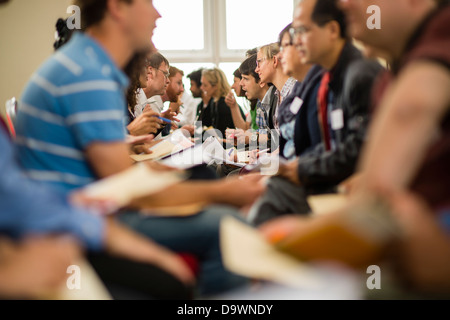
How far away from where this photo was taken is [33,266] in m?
0.52

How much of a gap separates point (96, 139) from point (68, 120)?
6 centimetres

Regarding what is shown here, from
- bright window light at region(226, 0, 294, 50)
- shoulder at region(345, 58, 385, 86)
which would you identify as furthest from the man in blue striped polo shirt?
bright window light at region(226, 0, 294, 50)

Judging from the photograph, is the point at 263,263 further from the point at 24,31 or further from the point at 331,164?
the point at 24,31

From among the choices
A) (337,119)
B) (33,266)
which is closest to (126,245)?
(33,266)

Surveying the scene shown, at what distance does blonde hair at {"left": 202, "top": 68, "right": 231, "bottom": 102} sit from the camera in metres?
4.99

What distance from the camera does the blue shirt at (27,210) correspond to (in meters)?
0.52

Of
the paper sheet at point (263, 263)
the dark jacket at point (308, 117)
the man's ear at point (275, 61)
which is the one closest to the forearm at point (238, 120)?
the man's ear at point (275, 61)

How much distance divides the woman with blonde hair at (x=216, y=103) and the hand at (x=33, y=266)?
160 inches

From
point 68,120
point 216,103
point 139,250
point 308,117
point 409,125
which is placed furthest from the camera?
point 216,103

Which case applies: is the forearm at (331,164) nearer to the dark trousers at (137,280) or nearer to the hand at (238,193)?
the hand at (238,193)

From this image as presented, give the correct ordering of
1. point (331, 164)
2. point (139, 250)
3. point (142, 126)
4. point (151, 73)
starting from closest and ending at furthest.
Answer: point (139, 250) → point (331, 164) → point (142, 126) → point (151, 73)
